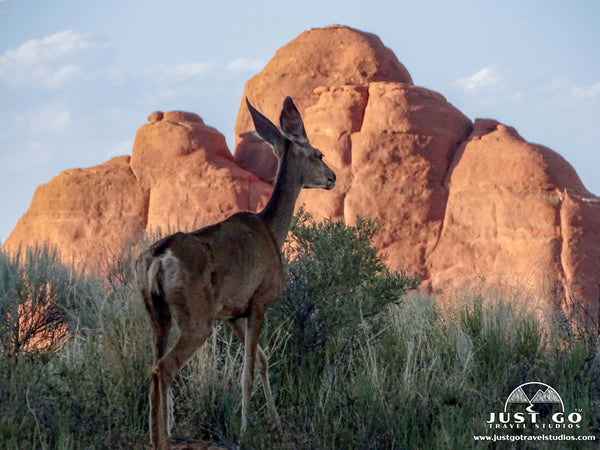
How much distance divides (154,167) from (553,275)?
595 inches

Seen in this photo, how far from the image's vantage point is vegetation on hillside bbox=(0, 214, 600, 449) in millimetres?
5871

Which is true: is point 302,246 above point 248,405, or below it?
above

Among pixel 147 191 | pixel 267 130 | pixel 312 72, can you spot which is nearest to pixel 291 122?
pixel 267 130

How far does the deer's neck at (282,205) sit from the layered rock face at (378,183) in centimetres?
1688

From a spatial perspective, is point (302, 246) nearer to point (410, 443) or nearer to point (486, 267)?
point (410, 443)

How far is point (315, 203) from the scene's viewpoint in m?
27.3

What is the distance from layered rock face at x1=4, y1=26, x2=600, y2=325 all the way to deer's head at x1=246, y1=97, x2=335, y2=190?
1669 centimetres

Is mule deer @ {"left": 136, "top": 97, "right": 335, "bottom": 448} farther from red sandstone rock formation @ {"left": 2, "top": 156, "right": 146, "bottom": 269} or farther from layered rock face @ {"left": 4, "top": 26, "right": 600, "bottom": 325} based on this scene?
red sandstone rock formation @ {"left": 2, "top": 156, "right": 146, "bottom": 269}

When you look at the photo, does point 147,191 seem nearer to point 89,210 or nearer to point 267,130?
point 89,210

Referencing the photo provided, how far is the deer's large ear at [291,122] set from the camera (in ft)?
22.1

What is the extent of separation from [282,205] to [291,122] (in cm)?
76

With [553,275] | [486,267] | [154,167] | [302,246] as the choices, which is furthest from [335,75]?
[302,246]

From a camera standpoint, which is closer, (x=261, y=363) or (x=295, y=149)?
(x=261, y=363)
